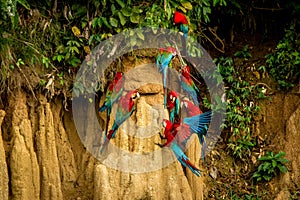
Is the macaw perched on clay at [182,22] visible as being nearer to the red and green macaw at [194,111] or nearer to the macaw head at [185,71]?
the macaw head at [185,71]

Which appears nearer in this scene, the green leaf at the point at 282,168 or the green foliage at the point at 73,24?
the green foliage at the point at 73,24

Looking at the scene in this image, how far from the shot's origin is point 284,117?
26.1ft

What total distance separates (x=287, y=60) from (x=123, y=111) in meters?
2.57

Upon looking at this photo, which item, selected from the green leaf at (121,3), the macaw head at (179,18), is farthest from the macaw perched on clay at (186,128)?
the green leaf at (121,3)

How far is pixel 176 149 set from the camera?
21.8 feet

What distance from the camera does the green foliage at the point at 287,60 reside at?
7.86 m

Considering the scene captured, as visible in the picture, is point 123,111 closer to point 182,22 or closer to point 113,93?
point 113,93

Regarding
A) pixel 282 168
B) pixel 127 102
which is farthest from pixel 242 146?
pixel 127 102

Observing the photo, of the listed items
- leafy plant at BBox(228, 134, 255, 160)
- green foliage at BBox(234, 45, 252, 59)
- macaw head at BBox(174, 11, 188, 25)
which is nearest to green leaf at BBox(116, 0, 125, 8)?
macaw head at BBox(174, 11, 188, 25)

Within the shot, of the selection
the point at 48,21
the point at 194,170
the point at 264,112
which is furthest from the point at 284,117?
the point at 48,21

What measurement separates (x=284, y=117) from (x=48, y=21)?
3362 millimetres

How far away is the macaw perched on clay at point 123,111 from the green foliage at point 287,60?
2.28 meters

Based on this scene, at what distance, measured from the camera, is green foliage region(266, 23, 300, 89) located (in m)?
7.86

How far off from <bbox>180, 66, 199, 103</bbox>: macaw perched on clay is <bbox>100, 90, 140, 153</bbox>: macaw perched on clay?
87cm
